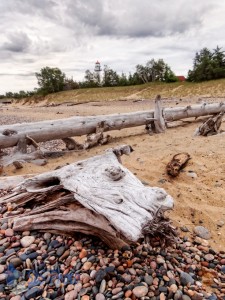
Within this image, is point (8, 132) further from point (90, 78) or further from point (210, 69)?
point (90, 78)

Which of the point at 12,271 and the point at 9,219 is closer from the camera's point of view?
the point at 12,271

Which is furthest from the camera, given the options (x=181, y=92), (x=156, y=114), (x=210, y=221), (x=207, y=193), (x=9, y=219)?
(x=181, y=92)

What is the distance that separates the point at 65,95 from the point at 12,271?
3963 centimetres

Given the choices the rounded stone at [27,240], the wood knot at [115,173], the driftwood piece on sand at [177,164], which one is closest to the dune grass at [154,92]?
the driftwood piece on sand at [177,164]

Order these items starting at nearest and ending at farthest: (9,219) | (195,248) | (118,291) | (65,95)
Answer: (118,291) → (195,248) → (9,219) → (65,95)

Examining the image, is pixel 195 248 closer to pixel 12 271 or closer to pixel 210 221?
pixel 210 221

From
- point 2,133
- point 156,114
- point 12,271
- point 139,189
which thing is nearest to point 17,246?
point 12,271

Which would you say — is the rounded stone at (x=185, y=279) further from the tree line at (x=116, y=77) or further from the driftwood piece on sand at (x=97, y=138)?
the tree line at (x=116, y=77)

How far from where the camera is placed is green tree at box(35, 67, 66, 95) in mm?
47547

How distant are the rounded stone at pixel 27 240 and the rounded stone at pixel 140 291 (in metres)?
1.06

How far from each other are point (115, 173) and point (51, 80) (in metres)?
48.5

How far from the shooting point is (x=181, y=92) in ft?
88.1

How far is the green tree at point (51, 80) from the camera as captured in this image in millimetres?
47547

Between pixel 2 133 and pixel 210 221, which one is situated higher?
pixel 2 133
